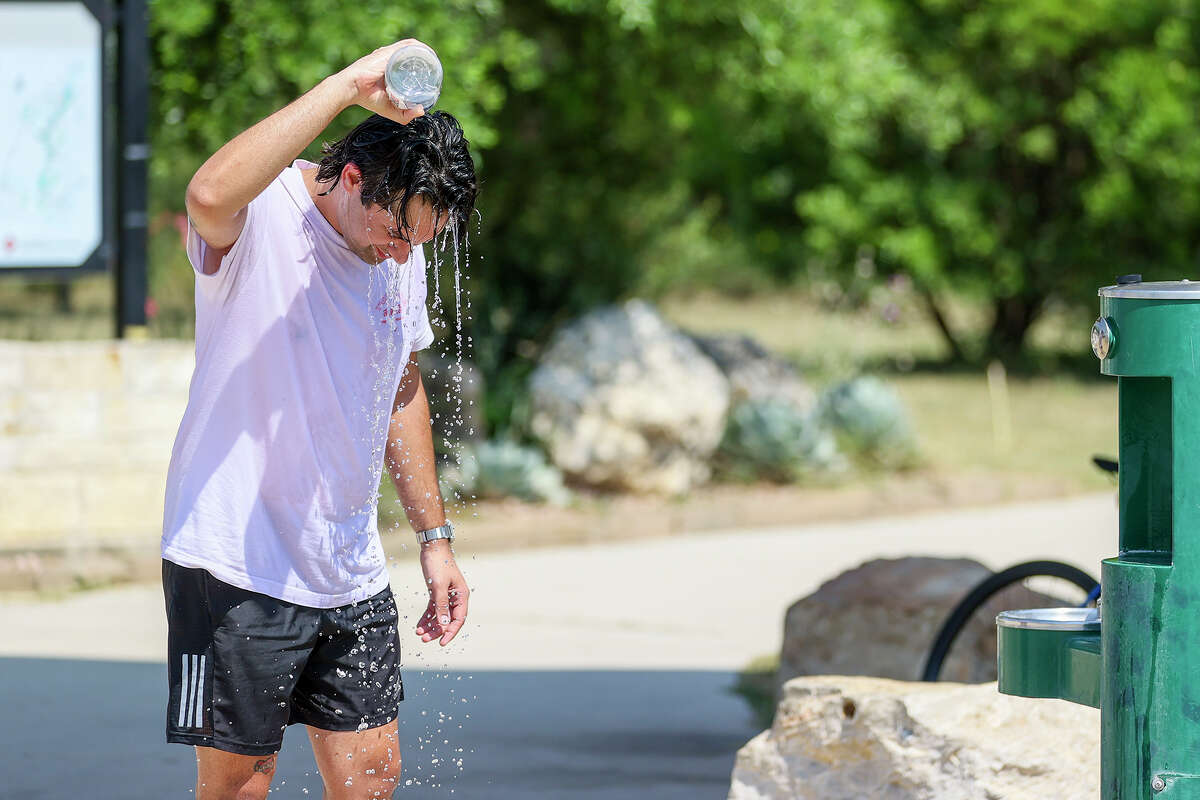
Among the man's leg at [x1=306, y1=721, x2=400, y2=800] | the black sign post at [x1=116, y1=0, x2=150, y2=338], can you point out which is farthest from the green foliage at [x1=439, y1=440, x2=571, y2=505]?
the man's leg at [x1=306, y1=721, x2=400, y2=800]

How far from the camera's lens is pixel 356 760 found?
2.96m

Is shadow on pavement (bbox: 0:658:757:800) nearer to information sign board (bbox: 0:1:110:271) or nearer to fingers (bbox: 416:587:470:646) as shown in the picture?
fingers (bbox: 416:587:470:646)

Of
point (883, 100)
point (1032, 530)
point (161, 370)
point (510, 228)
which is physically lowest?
point (1032, 530)

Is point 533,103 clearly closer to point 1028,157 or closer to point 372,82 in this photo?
point 1028,157

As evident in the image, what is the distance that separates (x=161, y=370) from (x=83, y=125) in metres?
1.57

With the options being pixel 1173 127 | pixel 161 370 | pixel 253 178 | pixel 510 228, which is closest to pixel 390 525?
pixel 161 370

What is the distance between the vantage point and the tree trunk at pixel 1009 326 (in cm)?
1908

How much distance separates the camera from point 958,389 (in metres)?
16.8

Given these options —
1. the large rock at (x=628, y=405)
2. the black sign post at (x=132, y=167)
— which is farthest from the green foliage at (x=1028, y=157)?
the black sign post at (x=132, y=167)

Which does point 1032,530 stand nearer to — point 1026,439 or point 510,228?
point 1026,439

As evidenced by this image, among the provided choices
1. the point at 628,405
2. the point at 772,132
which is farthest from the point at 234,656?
the point at 772,132

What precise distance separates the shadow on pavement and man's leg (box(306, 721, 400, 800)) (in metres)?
1.63

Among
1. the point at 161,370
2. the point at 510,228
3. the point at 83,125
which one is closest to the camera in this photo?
the point at 161,370

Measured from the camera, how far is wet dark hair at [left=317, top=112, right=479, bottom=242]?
264 cm
